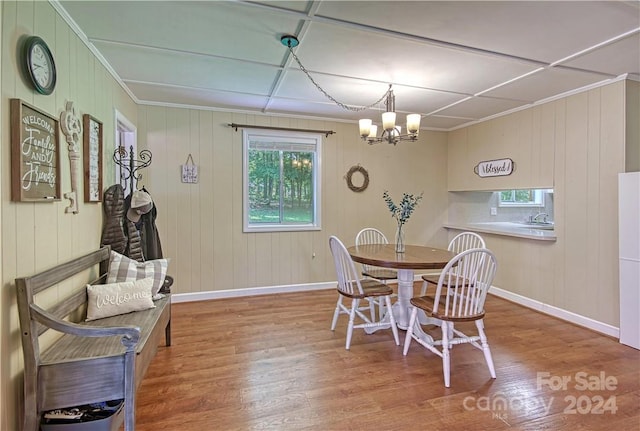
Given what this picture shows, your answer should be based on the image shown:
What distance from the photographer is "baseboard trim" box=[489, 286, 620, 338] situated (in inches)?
121

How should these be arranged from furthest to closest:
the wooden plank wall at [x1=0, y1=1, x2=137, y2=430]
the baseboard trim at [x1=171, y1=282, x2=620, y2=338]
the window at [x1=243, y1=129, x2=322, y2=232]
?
1. the window at [x1=243, y1=129, x2=322, y2=232]
2. the baseboard trim at [x1=171, y1=282, x2=620, y2=338]
3. the wooden plank wall at [x1=0, y1=1, x2=137, y2=430]

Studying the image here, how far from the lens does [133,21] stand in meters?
2.10

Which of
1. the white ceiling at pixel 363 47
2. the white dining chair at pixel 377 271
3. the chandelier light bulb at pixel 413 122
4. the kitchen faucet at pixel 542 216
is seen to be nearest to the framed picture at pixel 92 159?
the white ceiling at pixel 363 47

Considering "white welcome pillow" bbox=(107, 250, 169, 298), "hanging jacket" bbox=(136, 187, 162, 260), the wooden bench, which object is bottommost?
the wooden bench

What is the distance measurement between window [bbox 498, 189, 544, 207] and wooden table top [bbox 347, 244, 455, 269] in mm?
2540

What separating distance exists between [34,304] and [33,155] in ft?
2.36

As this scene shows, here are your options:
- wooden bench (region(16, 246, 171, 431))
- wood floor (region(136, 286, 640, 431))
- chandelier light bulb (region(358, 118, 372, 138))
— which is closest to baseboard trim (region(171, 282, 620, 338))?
wood floor (region(136, 286, 640, 431))

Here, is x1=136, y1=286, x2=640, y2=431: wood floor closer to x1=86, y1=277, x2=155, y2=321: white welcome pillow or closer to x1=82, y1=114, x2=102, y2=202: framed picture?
x1=86, y1=277, x2=155, y2=321: white welcome pillow

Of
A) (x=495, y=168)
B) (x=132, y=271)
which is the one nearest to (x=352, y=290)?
(x=132, y=271)

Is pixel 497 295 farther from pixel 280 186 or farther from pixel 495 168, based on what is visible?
pixel 280 186

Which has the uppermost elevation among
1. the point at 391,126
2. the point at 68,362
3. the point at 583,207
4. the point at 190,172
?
the point at 391,126

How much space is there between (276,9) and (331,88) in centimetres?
139

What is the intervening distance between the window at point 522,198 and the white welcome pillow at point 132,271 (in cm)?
463

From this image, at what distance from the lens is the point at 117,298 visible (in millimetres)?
2193
